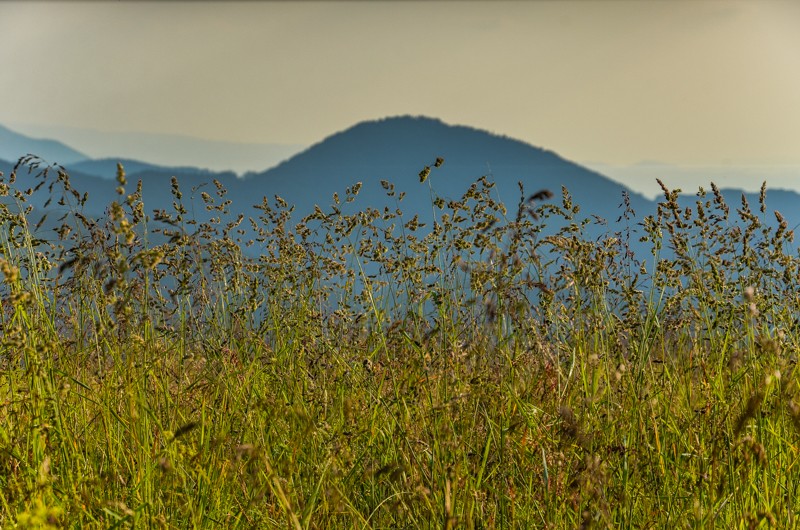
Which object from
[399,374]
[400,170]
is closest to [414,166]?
[400,170]

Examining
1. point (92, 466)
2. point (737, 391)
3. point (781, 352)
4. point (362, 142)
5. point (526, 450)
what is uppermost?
point (362, 142)

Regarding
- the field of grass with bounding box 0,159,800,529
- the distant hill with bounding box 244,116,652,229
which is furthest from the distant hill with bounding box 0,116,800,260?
the field of grass with bounding box 0,159,800,529

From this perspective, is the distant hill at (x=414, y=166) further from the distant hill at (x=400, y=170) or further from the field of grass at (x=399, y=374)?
the field of grass at (x=399, y=374)

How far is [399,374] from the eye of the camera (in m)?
3.90

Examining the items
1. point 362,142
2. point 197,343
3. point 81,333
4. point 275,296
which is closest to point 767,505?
point 275,296

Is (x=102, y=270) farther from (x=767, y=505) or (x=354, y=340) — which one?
(x=767, y=505)

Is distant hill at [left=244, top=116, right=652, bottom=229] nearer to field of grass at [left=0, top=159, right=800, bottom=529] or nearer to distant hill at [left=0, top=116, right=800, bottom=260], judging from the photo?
distant hill at [left=0, top=116, right=800, bottom=260]

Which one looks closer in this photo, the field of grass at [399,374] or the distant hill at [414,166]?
the field of grass at [399,374]

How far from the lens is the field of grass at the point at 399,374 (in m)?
2.60

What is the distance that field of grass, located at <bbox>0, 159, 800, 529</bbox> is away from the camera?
2600 millimetres

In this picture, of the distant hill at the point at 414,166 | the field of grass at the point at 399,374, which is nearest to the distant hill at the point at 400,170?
the distant hill at the point at 414,166

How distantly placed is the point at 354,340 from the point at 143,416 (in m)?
1.53

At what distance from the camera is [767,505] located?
2.52 meters

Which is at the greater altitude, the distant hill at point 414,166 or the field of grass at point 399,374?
the distant hill at point 414,166
